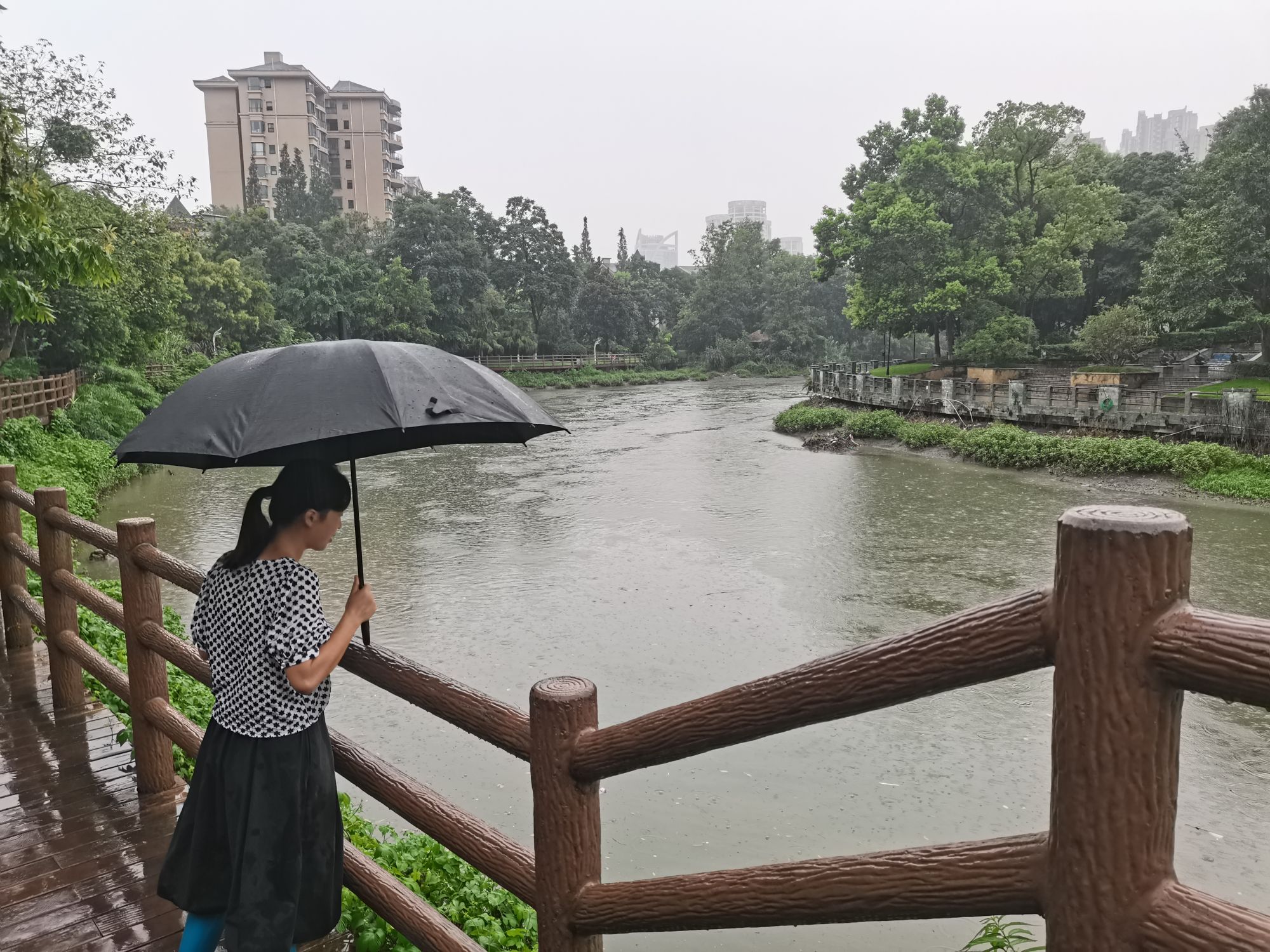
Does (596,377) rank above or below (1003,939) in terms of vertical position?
above

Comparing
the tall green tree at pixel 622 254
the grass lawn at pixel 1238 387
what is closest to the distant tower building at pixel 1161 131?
the tall green tree at pixel 622 254

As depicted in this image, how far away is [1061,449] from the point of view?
16.7m

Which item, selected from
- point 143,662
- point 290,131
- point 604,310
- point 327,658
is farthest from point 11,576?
point 290,131

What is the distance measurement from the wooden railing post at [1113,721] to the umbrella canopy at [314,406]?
1224 millimetres

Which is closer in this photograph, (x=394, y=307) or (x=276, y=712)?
(x=276, y=712)

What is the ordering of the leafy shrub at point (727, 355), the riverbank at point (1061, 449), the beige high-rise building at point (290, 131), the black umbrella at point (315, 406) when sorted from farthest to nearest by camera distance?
the beige high-rise building at point (290, 131), the leafy shrub at point (727, 355), the riverbank at point (1061, 449), the black umbrella at point (315, 406)

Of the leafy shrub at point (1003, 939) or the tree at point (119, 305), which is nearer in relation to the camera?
the leafy shrub at point (1003, 939)

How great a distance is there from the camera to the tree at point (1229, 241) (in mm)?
18203

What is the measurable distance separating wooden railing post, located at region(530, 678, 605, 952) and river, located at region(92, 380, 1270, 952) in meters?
2.66

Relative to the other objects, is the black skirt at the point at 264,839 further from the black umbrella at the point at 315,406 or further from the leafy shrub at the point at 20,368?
the leafy shrub at the point at 20,368

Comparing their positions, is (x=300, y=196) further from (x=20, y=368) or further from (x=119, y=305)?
(x=20, y=368)

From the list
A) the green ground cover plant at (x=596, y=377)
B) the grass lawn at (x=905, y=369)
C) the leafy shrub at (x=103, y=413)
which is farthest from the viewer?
the green ground cover plant at (x=596, y=377)

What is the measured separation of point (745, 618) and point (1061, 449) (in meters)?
10.5

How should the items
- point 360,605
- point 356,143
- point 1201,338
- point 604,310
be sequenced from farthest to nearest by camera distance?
point 356,143 < point 604,310 < point 1201,338 < point 360,605
